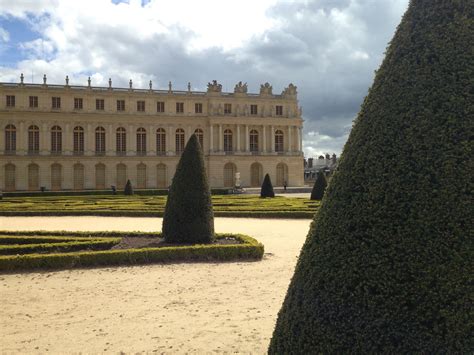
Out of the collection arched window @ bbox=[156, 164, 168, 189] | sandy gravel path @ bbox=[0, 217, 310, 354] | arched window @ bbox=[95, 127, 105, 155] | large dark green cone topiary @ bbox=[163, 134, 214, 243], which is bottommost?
sandy gravel path @ bbox=[0, 217, 310, 354]

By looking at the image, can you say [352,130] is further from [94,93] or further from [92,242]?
[94,93]

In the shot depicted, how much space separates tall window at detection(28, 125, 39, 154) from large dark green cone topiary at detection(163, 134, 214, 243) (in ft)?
144

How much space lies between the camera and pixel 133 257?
8.93 m

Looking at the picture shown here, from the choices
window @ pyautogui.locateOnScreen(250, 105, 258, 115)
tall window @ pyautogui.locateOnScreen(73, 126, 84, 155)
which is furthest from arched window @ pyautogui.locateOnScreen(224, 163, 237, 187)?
tall window @ pyautogui.locateOnScreen(73, 126, 84, 155)

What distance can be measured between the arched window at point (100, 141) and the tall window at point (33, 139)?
20.4ft

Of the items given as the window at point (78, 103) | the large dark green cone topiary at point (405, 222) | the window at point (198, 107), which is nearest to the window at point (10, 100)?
the window at point (78, 103)

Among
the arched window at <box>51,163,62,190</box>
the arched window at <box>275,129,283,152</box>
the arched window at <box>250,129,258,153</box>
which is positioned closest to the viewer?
the arched window at <box>51,163,62,190</box>

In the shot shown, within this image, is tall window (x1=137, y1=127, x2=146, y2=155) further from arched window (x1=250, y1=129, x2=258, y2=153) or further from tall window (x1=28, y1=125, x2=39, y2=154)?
arched window (x1=250, y1=129, x2=258, y2=153)

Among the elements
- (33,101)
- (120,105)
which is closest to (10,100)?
(33,101)

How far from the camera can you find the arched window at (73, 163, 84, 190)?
165 feet

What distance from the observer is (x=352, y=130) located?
9.52 feet

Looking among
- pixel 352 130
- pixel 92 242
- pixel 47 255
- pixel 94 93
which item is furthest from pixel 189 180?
pixel 94 93

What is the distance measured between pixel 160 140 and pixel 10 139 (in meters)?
16.1

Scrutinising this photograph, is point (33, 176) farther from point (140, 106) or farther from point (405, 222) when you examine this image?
point (405, 222)
